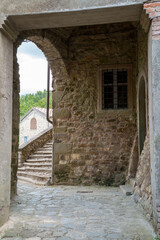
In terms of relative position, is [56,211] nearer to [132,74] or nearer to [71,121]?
[71,121]

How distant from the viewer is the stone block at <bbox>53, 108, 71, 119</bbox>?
339 inches

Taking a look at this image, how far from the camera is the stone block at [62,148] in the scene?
8.52 m

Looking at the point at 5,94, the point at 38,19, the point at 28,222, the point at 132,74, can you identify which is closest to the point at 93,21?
the point at 38,19

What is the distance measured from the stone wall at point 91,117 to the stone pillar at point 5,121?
4.22 metres

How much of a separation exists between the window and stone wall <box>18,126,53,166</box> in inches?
164

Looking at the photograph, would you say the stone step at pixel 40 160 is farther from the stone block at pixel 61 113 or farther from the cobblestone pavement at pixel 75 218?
the cobblestone pavement at pixel 75 218

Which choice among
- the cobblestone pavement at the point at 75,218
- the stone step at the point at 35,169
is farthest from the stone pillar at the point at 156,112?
the stone step at the point at 35,169

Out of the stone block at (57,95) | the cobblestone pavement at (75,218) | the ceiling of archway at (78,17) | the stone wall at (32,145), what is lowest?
the cobblestone pavement at (75,218)

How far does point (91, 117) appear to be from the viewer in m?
8.41

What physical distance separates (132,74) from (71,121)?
2.31 metres

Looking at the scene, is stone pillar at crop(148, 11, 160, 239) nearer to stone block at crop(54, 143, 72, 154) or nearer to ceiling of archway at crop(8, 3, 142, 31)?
ceiling of archway at crop(8, 3, 142, 31)

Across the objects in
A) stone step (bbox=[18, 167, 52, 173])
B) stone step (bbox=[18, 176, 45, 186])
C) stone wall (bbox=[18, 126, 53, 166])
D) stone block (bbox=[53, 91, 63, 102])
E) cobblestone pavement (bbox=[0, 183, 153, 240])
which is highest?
stone block (bbox=[53, 91, 63, 102])

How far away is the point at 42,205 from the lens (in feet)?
18.1

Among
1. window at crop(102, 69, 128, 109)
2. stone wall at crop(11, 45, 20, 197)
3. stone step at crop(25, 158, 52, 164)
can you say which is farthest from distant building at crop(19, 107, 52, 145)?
stone wall at crop(11, 45, 20, 197)
